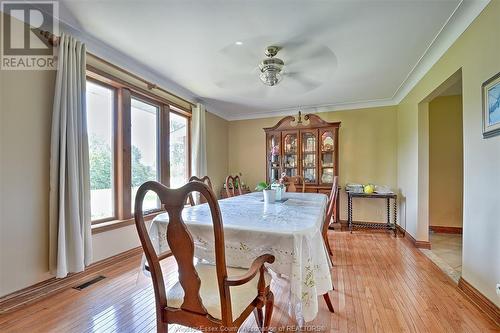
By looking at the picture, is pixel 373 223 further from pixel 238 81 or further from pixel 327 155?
pixel 238 81

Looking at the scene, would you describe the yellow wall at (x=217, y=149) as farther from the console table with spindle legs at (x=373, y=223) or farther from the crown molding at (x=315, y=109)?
the console table with spindle legs at (x=373, y=223)

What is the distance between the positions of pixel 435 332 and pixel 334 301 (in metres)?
0.66

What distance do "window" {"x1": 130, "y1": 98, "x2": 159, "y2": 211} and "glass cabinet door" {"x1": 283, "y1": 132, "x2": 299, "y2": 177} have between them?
2480 mm

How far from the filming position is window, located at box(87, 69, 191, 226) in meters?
2.67

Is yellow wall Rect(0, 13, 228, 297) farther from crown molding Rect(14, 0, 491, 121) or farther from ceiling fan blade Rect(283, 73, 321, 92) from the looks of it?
ceiling fan blade Rect(283, 73, 321, 92)

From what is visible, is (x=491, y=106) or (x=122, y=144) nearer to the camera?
(x=491, y=106)

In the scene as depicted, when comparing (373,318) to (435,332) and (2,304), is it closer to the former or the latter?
(435,332)

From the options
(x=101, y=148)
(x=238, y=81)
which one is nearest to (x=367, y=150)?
(x=238, y=81)

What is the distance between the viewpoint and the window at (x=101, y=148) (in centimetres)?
263

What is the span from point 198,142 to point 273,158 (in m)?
1.63

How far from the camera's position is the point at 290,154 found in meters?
4.84

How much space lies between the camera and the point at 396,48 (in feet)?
8.16

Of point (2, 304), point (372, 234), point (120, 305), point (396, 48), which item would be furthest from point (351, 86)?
point (2, 304)

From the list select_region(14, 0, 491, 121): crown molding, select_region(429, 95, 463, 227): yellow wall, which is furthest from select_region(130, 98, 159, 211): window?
select_region(429, 95, 463, 227): yellow wall
